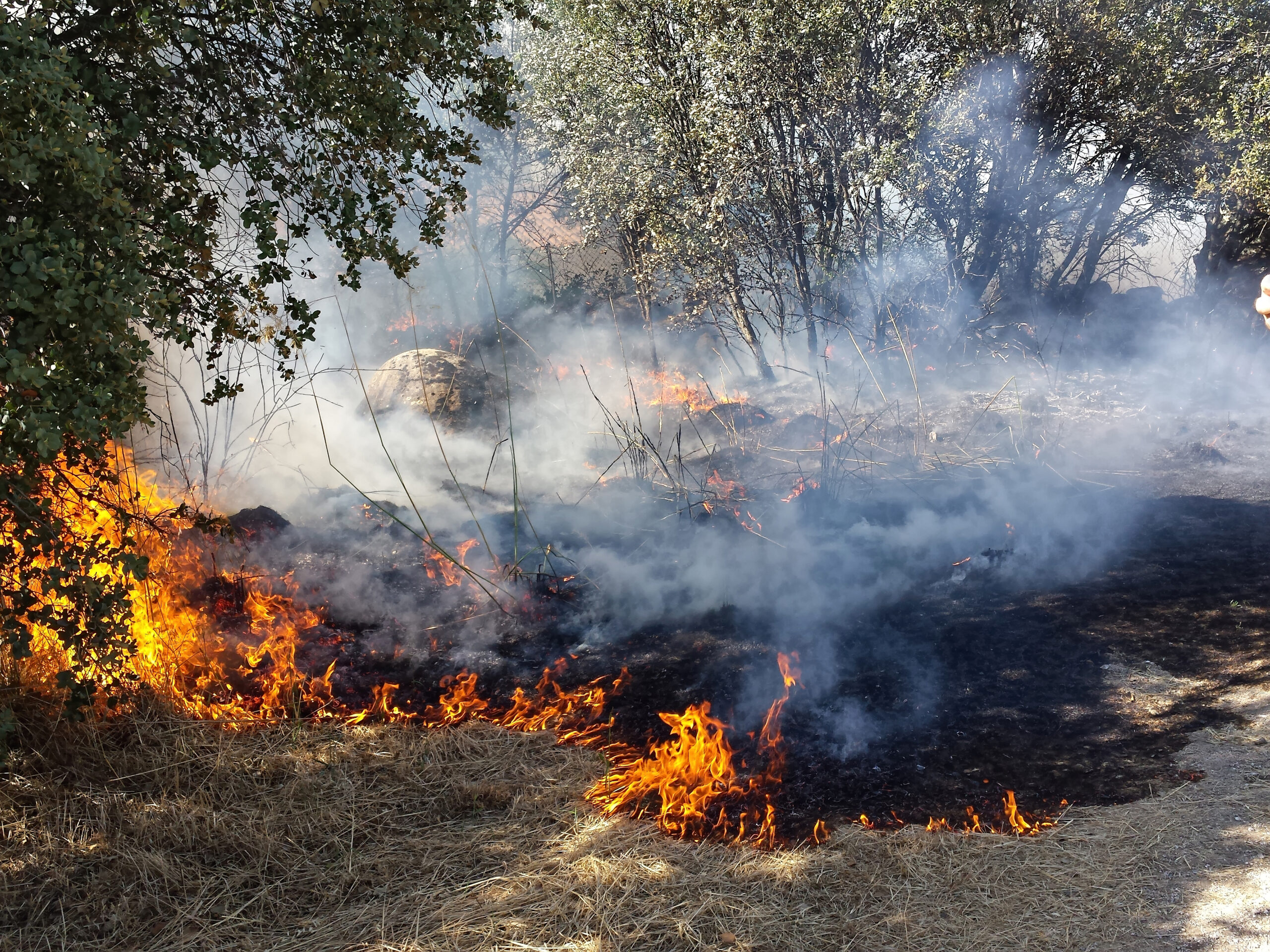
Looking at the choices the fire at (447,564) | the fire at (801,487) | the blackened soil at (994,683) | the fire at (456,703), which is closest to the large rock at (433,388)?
the fire at (447,564)

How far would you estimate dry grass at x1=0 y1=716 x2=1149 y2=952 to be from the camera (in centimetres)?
285

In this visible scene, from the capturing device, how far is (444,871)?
10.7 feet

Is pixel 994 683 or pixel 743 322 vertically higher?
pixel 743 322

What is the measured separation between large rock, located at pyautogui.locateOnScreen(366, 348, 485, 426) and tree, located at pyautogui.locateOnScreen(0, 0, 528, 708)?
17.8 feet

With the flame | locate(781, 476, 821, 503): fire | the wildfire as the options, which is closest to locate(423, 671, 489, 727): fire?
the wildfire

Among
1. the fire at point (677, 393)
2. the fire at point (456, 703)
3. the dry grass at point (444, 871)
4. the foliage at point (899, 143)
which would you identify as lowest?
the dry grass at point (444, 871)

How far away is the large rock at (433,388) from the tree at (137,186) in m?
5.43

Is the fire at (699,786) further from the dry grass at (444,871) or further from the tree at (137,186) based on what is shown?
the tree at (137,186)

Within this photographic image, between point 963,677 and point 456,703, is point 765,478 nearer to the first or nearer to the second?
point 963,677

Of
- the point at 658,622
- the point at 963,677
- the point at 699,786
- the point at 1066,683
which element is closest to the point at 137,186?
the point at 699,786

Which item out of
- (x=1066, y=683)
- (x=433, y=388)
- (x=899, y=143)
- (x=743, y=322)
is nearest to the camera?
(x=1066, y=683)

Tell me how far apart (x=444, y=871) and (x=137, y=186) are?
3.10m

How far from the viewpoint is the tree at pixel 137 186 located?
2461mm

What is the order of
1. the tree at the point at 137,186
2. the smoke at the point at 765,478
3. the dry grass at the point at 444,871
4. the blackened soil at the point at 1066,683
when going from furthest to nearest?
the smoke at the point at 765,478 → the blackened soil at the point at 1066,683 → the dry grass at the point at 444,871 → the tree at the point at 137,186
